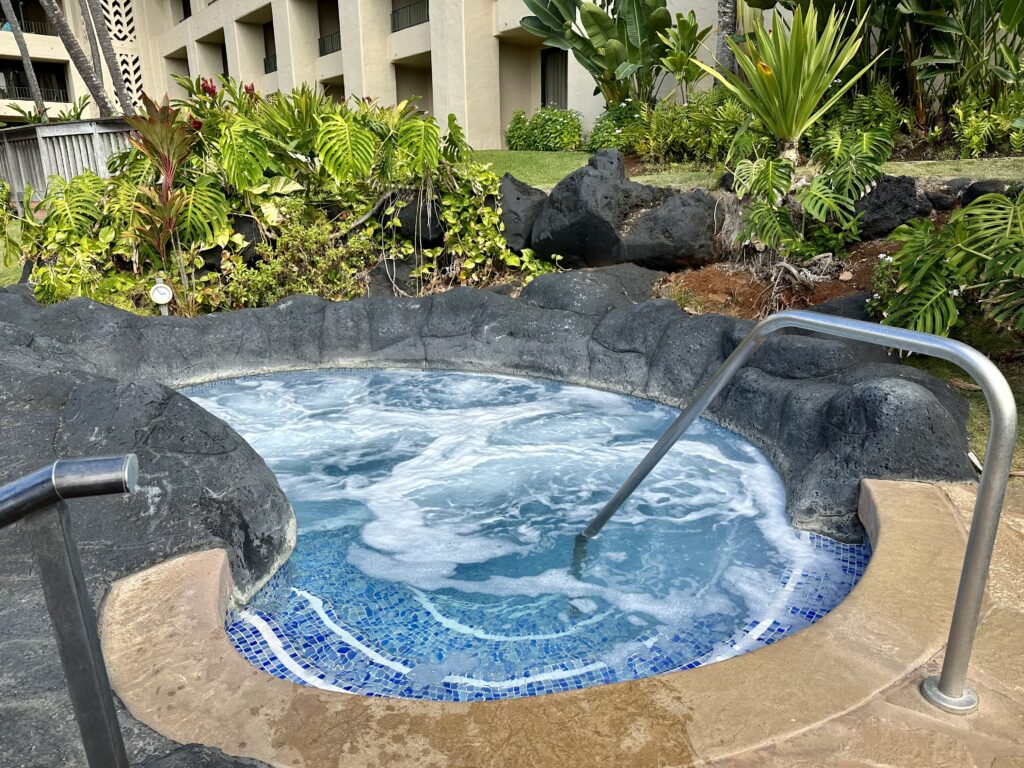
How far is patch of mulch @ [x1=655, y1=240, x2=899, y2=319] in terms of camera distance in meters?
5.91

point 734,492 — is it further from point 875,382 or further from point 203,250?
point 203,250

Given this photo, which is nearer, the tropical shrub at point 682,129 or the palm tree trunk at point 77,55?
the tropical shrub at point 682,129

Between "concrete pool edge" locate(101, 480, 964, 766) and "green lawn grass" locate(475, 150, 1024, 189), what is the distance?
5632mm

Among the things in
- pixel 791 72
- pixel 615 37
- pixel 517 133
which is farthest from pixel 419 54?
pixel 791 72

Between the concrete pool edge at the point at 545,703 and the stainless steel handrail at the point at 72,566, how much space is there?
75 cm

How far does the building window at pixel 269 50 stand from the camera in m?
22.6

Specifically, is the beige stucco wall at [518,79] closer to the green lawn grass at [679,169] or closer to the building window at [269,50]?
the green lawn grass at [679,169]

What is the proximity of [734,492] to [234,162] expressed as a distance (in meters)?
5.83

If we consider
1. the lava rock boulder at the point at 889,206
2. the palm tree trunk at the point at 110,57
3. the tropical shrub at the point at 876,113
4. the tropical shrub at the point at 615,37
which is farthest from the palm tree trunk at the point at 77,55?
the lava rock boulder at the point at 889,206

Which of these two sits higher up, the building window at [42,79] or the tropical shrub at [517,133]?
the building window at [42,79]

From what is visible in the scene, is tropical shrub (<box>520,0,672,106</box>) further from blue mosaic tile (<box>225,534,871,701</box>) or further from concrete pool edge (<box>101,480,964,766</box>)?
concrete pool edge (<box>101,480,964,766</box>)

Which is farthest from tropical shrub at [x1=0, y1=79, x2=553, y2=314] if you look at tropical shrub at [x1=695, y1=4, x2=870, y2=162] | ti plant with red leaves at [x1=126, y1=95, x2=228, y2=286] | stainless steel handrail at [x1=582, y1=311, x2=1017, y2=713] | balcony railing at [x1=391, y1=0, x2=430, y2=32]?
balcony railing at [x1=391, y1=0, x2=430, y2=32]

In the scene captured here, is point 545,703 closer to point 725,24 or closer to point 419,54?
point 725,24

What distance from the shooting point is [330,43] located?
2078cm
